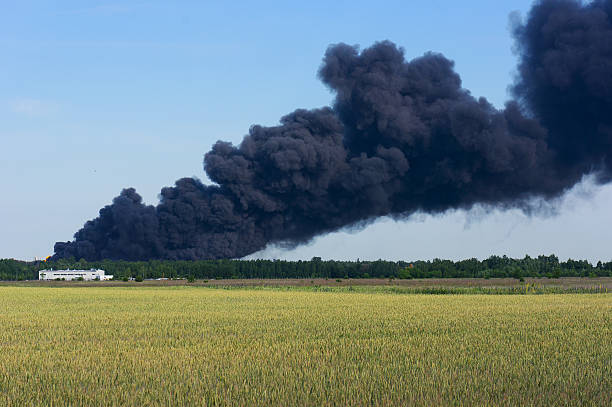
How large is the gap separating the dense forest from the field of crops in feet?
418

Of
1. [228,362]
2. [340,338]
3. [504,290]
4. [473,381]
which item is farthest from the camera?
[504,290]

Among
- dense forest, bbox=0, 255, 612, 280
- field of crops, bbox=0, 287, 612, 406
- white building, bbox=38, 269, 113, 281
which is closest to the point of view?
field of crops, bbox=0, 287, 612, 406

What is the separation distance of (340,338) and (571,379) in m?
8.83

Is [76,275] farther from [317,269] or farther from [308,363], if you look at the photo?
[308,363]

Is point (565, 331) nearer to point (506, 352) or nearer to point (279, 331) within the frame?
point (506, 352)

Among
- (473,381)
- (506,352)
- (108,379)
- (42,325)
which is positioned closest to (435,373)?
(473,381)

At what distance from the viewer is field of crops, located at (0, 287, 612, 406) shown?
1188 cm

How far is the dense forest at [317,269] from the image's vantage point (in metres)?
154

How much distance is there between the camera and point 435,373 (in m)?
13.8

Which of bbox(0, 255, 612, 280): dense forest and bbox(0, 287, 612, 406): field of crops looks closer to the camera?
bbox(0, 287, 612, 406): field of crops

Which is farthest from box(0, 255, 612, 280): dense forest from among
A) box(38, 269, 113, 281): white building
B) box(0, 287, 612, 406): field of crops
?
box(0, 287, 612, 406): field of crops

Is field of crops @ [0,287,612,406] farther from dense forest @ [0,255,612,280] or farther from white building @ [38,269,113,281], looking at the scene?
white building @ [38,269,113,281]

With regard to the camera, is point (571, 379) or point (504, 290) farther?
point (504, 290)

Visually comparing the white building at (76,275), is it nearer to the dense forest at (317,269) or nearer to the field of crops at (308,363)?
the dense forest at (317,269)
